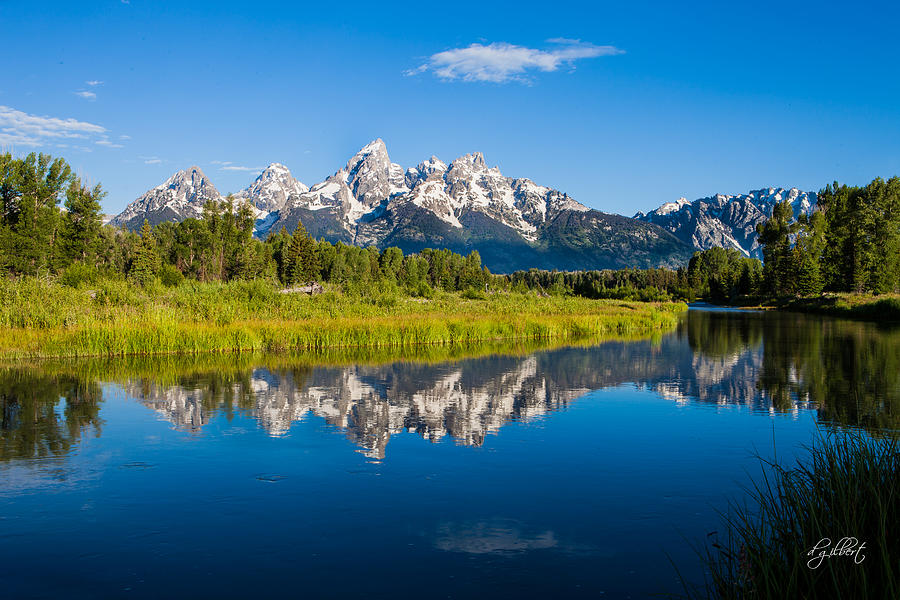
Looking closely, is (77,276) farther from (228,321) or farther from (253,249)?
(253,249)

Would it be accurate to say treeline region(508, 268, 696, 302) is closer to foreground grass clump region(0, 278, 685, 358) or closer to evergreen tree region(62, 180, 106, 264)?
evergreen tree region(62, 180, 106, 264)

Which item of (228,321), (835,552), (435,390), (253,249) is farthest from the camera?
(253,249)

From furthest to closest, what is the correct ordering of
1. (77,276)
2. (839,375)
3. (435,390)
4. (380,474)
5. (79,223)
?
(79,223) → (77,276) → (839,375) → (435,390) → (380,474)

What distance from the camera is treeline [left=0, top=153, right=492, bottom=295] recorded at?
5466 cm

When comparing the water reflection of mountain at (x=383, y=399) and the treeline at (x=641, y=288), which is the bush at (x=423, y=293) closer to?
the water reflection of mountain at (x=383, y=399)

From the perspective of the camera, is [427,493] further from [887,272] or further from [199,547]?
[887,272]

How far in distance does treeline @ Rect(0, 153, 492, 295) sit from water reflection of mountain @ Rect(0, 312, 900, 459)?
23599 millimetres

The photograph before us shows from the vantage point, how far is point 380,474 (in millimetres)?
11570

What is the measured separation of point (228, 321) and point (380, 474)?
924 inches

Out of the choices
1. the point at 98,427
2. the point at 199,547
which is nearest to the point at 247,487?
the point at 199,547

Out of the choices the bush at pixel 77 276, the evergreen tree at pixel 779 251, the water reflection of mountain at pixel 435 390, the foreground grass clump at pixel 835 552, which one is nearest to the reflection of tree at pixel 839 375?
the water reflection of mountain at pixel 435 390

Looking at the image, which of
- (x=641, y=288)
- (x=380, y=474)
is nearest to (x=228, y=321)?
(x=380, y=474)

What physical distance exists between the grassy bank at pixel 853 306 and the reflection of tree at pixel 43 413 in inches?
2454

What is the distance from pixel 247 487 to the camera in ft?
35.6
